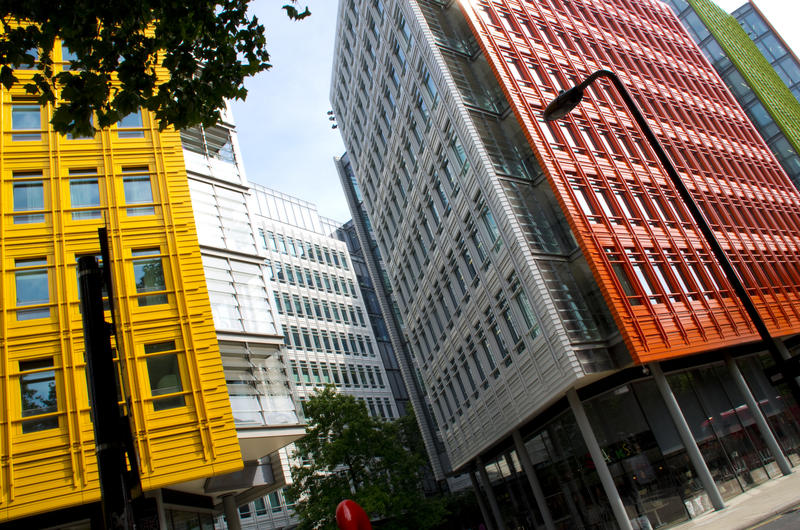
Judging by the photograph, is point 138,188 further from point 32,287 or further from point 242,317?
point 242,317

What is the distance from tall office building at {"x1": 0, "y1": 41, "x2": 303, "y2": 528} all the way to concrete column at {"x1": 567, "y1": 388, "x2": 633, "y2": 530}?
11.7 meters

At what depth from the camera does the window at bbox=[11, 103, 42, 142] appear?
2169 centimetres

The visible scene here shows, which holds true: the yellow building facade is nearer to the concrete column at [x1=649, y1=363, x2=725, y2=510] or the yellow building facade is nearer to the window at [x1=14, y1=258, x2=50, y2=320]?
the window at [x1=14, y1=258, x2=50, y2=320]

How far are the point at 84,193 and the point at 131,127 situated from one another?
3.60 m

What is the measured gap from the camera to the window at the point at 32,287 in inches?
743

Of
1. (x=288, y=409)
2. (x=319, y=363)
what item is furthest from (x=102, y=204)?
(x=319, y=363)

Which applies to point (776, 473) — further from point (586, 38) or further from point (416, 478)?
point (586, 38)

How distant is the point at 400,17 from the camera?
35531mm

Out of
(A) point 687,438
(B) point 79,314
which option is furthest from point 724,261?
(B) point 79,314

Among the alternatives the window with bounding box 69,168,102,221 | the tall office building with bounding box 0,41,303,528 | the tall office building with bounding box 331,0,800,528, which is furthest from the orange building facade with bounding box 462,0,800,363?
the window with bounding box 69,168,102,221

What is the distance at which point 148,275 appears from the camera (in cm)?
2062

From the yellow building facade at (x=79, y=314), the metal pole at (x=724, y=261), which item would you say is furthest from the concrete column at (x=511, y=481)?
the metal pole at (x=724, y=261)

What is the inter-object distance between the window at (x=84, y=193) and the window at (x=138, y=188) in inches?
39.9

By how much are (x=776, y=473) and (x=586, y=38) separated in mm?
26506
